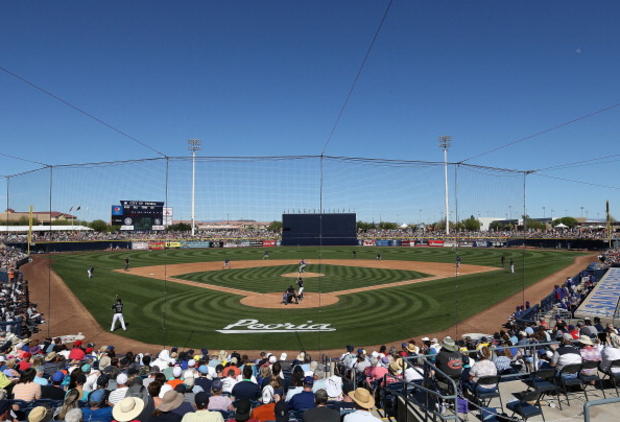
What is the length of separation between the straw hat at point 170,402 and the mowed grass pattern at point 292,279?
20.1 meters

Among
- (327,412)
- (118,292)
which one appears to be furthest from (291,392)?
(118,292)

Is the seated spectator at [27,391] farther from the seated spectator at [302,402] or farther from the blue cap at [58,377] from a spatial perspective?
the seated spectator at [302,402]

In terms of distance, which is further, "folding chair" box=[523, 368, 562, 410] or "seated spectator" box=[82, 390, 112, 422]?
"folding chair" box=[523, 368, 562, 410]

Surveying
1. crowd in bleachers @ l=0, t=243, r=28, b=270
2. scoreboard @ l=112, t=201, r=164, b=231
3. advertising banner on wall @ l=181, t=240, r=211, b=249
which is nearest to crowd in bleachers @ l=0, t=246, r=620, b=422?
crowd in bleachers @ l=0, t=243, r=28, b=270

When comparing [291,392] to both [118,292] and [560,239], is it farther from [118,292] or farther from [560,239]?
[560,239]

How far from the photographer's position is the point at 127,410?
5.39m

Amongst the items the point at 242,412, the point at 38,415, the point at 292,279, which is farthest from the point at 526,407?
the point at 292,279

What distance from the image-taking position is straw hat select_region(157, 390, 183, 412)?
5.71m

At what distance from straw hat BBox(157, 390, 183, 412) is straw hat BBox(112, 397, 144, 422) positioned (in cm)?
31

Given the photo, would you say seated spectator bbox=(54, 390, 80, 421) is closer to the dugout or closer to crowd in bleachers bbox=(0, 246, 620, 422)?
crowd in bleachers bbox=(0, 246, 620, 422)

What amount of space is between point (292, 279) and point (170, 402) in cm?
2560

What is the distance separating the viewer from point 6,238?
180 feet

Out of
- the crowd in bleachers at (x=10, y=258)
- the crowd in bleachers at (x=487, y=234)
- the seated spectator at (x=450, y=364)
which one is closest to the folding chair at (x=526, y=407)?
the seated spectator at (x=450, y=364)

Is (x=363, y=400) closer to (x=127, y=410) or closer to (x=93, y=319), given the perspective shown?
(x=127, y=410)
